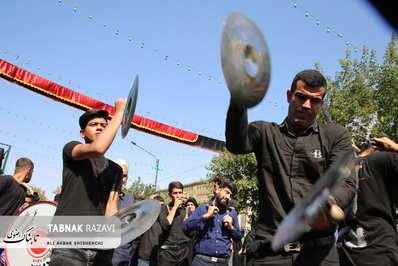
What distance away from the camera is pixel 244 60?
175cm

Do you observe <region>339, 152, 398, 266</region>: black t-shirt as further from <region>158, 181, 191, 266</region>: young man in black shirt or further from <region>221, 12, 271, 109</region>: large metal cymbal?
<region>158, 181, 191, 266</region>: young man in black shirt

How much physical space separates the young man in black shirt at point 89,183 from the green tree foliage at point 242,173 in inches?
862

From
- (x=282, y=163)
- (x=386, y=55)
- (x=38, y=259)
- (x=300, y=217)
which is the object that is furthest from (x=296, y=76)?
(x=386, y=55)

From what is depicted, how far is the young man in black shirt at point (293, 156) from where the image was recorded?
6.28 feet

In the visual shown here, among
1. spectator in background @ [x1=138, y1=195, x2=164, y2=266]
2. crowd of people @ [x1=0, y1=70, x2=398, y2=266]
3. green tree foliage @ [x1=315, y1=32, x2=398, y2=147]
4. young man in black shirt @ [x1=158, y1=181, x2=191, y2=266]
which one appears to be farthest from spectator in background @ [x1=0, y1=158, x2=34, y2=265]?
green tree foliage @ [x1=315, y1=32, x2=398, y2=147]

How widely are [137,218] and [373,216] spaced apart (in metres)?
2.14

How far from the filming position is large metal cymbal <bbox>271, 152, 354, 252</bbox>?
1.48 m

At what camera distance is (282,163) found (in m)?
2.10

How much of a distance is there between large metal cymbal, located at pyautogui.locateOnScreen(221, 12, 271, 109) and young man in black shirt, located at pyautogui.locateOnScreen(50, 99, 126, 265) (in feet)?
4.18

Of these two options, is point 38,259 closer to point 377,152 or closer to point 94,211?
point 94,211

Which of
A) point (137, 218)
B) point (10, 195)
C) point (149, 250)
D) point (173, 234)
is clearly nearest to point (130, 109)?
point (137, 218)

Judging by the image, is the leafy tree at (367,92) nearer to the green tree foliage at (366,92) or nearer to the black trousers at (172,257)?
the green tree foliage at (366,92)

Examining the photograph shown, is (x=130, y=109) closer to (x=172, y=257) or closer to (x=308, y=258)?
(x=308, y=258)

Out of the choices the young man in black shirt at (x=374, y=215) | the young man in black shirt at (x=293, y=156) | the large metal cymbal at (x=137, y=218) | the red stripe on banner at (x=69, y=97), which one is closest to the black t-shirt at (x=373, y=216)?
the young man in black shirt at (x=374, y=215)
